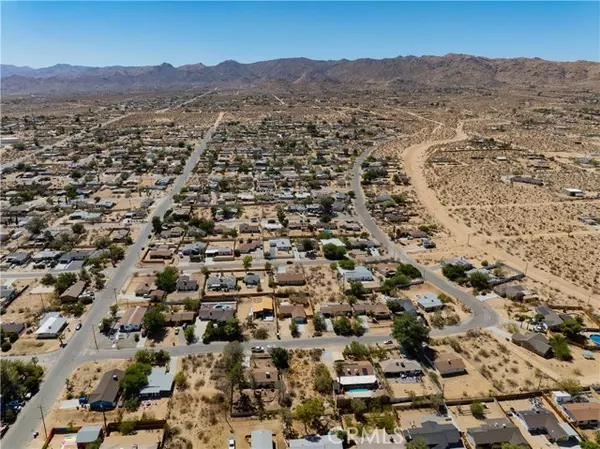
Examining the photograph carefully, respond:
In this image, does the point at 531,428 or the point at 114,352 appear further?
the point at 114,352

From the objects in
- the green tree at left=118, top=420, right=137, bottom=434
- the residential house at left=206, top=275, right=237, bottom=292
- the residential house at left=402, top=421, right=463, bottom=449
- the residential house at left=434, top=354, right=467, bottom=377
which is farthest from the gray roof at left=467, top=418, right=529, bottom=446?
the residential house at left=206, top=275, right=237, bottom=292

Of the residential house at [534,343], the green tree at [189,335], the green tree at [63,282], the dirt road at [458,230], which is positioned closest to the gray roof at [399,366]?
the residential house at [534,343]

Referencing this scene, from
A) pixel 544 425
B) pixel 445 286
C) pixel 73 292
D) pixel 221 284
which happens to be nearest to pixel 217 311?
pixel 221 284

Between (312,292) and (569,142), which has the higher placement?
(569,142)

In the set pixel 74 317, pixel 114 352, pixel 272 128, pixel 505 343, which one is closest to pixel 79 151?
pixel 272 128

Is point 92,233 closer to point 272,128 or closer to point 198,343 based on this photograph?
point 198,343

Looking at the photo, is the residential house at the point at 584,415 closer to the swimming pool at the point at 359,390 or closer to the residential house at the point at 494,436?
the residential house at the point at 494,436

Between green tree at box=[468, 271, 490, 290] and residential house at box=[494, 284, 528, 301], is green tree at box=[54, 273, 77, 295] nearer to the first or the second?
green tree at box=[468, 271, 490, 290]
